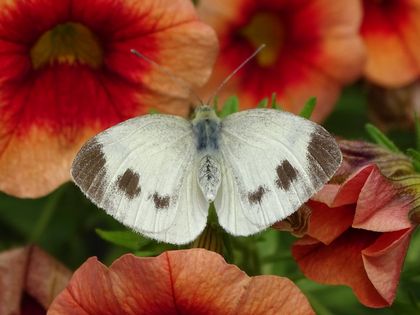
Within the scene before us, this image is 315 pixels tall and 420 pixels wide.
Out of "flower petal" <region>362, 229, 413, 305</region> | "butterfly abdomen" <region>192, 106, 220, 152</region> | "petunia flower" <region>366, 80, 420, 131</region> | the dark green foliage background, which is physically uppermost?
"butterfly abdomen" <region>192, 106, 220, 152</region>

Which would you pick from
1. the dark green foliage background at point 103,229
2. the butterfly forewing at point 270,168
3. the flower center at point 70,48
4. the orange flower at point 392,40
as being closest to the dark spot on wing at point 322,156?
the butterfly forewing at point 270,168

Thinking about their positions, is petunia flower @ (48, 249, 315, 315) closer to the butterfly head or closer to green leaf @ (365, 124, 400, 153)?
the butterfly head

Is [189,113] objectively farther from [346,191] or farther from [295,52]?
[346,191]

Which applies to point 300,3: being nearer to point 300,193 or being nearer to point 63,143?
point 63,143

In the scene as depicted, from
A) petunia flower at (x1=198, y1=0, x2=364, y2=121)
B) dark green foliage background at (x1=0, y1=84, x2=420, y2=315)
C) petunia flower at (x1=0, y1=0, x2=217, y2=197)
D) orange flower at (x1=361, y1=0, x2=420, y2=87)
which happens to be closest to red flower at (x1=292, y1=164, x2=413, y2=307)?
dark green foliage background at (x1=0, y1=84, x2=420, y2=315)

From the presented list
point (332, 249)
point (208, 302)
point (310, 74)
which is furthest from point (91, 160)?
point (310, 74)

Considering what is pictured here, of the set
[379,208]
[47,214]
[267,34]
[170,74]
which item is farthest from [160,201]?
[267,34]
